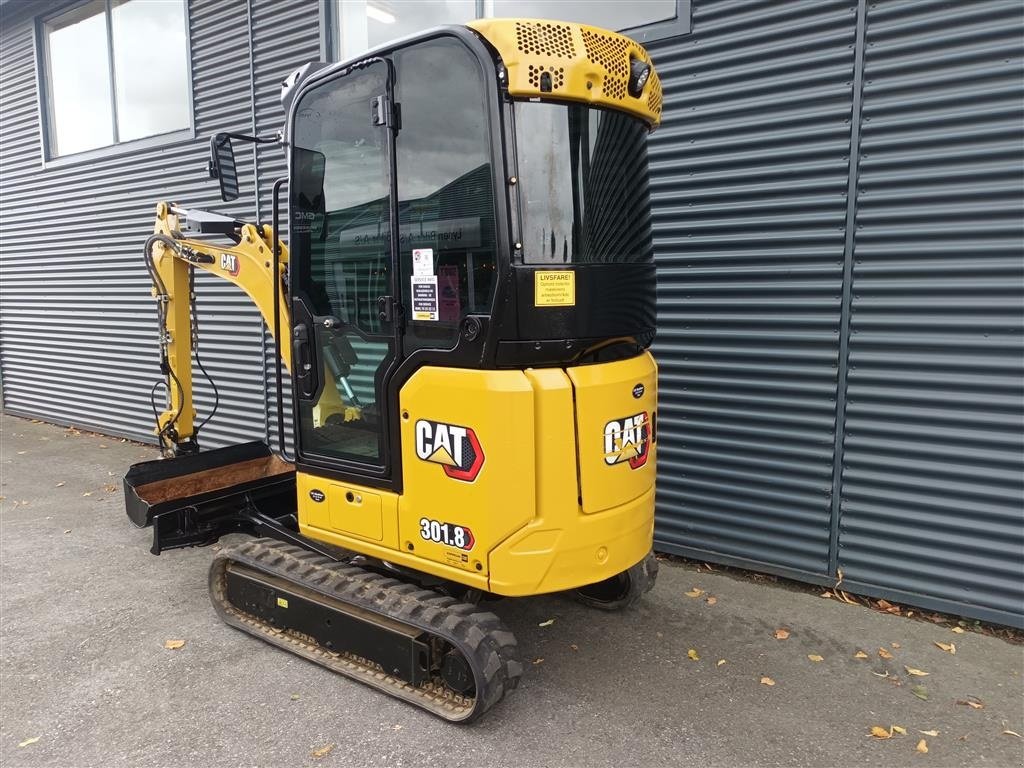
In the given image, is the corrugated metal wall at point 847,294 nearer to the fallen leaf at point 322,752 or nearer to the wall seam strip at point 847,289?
the wall seam strip at point 847,289

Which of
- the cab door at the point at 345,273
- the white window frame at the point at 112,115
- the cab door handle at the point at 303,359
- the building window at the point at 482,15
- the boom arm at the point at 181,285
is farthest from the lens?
the white window frame at the point at 112,115

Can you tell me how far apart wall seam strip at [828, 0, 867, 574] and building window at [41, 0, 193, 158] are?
6889 millimetres

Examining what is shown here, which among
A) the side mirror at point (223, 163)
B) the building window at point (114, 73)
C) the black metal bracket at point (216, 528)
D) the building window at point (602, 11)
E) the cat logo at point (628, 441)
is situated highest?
the building window at point (114, 73)

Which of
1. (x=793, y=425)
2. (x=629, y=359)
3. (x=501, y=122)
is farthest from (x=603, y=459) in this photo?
(x=793, y=425)

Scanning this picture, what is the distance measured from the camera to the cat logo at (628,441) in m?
3.12

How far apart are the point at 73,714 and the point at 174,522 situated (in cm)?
120

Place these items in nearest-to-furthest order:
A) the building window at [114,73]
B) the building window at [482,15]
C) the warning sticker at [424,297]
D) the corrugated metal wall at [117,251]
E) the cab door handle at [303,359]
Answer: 1. the warning sticker at [424,297]
2. the cab door handle at [303,359]
3. the building window at [482,15]
4. the corrugated metal wall at [117,251]
5. the building window at [114,73]

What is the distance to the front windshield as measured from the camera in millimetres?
2865

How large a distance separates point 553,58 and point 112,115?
27.4ft

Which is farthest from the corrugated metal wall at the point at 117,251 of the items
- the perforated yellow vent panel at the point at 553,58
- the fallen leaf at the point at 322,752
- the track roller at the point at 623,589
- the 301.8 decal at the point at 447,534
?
the fallen leaf at the point at 322,752

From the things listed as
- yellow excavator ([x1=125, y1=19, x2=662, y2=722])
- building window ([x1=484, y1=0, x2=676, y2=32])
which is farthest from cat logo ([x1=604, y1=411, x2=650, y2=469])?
building window ([x1=484, y1=0, x2=676, y2=32])

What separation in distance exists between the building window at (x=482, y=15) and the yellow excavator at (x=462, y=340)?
1.19 metres

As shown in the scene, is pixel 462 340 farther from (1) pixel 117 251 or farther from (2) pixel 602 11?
(1) pixel 117 251

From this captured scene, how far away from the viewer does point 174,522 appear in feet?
13.9
